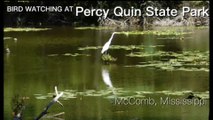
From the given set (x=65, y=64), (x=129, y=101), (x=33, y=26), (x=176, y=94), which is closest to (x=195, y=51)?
(x=176, y=94)

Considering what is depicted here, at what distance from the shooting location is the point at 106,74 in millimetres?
4031

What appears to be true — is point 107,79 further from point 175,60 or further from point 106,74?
point 175,60

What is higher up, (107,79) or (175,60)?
(175,60)

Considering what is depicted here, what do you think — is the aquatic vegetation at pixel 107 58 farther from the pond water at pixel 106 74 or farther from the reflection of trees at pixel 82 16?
the reflection of trees at pixel 82 16

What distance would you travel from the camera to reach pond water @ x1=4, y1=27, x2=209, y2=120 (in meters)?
3.89

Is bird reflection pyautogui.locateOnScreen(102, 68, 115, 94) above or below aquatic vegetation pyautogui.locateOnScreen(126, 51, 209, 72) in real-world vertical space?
below

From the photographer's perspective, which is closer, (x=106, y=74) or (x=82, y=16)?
(x=82, y=16)

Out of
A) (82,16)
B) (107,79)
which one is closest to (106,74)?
(107,79)

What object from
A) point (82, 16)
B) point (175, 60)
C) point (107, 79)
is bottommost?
point (107, 79)

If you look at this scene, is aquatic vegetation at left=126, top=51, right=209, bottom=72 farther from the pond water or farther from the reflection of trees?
the reflection of trees

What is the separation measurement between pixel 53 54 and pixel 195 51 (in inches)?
42.5

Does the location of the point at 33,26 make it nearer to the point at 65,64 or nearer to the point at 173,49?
the point at 65,64

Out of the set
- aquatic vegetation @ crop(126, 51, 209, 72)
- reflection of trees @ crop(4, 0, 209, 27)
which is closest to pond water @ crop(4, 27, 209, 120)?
aquatic vegetation @ crop(126, 51, 209, 72)

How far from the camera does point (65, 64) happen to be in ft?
13.3
